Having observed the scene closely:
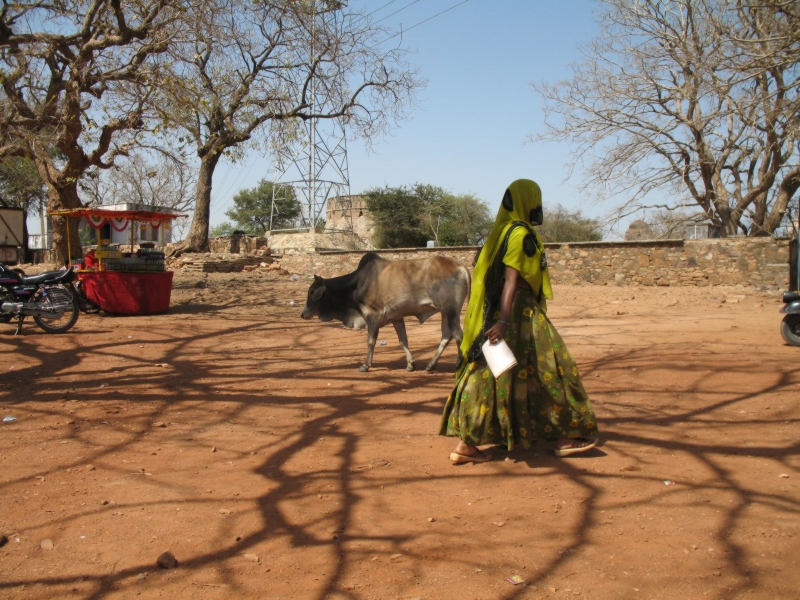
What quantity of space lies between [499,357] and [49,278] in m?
9.08

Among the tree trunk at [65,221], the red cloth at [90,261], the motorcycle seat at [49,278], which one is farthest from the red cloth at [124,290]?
the tree trunk at [65,221]

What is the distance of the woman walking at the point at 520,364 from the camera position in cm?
438

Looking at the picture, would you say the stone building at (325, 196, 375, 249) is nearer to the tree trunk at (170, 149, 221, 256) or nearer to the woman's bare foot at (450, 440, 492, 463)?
the tree trunk at (170, 149, 221, 256)

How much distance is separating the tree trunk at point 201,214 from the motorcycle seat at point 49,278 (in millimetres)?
13256

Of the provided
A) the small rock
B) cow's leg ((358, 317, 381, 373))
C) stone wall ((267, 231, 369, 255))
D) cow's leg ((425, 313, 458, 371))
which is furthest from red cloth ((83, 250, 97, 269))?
stone wall ((267, 231, 369, 255))

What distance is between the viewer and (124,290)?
1262cm

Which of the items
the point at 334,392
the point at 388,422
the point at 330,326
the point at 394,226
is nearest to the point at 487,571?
the point at 388,422

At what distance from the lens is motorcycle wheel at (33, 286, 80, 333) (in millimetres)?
10453

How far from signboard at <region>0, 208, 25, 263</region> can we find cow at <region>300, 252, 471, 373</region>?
828 inches

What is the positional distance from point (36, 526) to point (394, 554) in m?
1.92

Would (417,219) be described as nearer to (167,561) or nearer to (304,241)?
(304,241)

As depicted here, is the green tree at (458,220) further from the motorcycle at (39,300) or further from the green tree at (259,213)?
the motorcycle at (39,300)

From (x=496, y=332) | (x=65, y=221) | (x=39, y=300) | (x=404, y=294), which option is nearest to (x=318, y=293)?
(x=404, y=294)

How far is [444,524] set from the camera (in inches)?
145
